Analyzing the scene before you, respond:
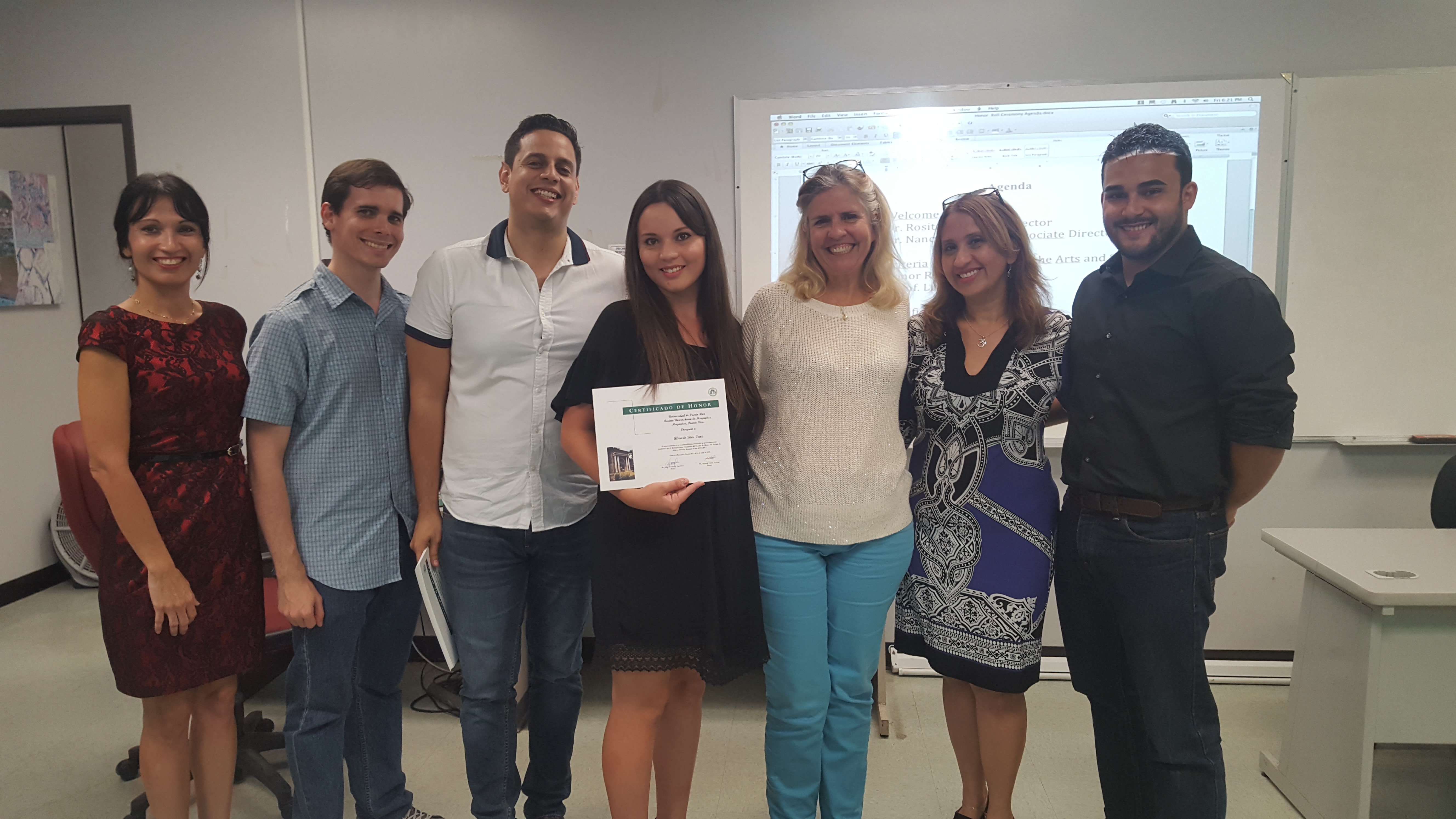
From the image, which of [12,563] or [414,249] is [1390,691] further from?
[12,563]

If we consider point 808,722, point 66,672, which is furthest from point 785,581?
point 66,672

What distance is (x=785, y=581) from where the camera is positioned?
1578 millimetres

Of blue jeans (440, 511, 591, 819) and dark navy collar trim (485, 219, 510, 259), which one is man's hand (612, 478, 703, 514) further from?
dark navy collar trim (485, 219, 510, 259)

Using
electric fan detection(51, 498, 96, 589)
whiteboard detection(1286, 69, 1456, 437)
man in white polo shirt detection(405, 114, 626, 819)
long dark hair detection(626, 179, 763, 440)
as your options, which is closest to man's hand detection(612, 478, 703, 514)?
long dark hair detection(626, 179, 763, 440)

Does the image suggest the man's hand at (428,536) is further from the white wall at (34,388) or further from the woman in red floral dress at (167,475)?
the white wall at (34,388)

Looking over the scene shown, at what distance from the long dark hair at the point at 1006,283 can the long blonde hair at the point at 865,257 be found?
153mm

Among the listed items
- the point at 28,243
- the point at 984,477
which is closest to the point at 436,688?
the point at 984,477

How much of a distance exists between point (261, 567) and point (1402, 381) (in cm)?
388

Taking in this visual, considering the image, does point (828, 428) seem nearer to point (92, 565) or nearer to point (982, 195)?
point (982, 195)

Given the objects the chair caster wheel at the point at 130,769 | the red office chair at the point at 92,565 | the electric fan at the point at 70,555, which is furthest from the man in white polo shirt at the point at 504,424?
the electric fan at the point at 70,555

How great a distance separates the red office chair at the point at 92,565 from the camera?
2.07 m

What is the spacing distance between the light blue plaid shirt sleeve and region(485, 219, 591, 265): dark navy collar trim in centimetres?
45

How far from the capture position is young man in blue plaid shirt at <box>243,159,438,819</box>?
163 centimetres

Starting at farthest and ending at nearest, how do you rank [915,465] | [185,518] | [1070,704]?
[1070,704] < [915,465] < [185,518]
